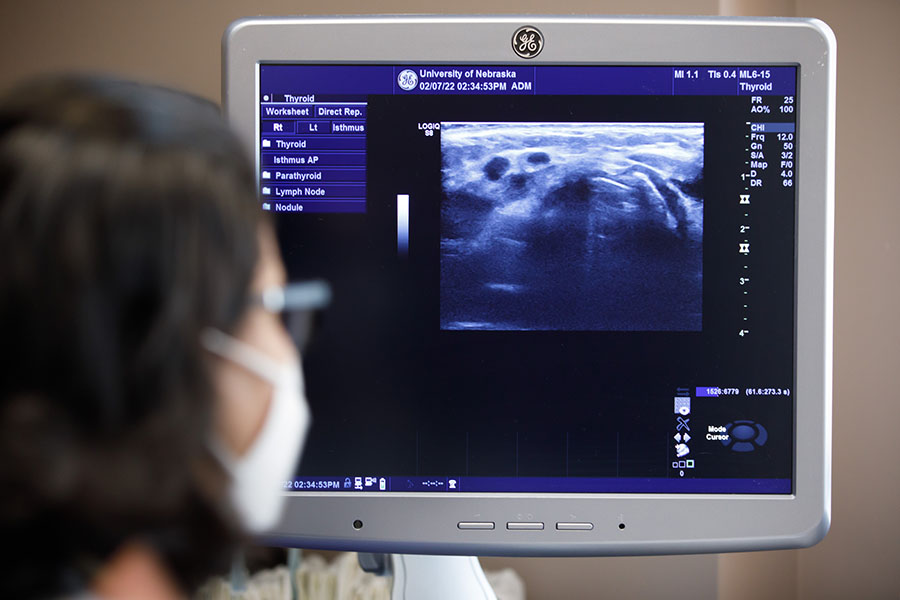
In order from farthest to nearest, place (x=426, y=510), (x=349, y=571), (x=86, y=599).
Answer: (x=349, y=571), (x=426, y=510), (x=86, y=599)

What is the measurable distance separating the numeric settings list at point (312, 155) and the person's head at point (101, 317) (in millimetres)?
308

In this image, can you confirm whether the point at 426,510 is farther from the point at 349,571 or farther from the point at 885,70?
the point at 885,70

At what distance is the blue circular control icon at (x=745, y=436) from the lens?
0.72 m

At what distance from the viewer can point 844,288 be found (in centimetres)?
106

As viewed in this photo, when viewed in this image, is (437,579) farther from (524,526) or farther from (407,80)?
(407,80)

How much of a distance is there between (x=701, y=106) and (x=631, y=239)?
0.14m

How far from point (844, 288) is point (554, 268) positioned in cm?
56

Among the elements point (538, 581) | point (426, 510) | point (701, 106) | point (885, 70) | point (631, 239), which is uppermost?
point (885, 70)

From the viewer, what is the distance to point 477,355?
72cm

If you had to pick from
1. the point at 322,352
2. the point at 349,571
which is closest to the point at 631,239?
the point at 322,352

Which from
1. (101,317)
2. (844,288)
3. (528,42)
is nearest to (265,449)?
(101,317)

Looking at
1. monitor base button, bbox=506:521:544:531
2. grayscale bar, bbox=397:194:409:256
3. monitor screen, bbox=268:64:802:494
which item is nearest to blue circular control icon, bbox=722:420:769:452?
monitor screen, bbox=268:64:802:494

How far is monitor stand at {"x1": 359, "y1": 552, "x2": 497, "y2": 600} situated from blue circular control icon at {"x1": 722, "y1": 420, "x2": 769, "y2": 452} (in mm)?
279

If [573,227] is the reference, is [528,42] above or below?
above
